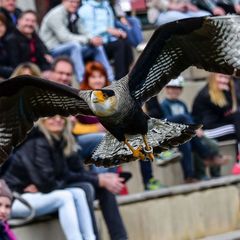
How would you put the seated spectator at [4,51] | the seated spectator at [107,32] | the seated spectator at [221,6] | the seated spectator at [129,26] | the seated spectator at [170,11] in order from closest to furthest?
1. the seated spectator at [4,51]
2. the seated spectator at [107,32]
3. the seated spectator at [129,26]
4. the seated spectator at [221,6]
5. the seated spectator at [170,11]

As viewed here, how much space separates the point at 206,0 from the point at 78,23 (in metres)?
2.24

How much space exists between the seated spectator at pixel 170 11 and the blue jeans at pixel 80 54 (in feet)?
4.49

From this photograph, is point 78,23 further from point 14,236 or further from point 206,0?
point 14,236

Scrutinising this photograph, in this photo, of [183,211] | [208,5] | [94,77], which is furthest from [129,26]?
[183,211]

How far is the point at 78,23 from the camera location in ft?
35.5

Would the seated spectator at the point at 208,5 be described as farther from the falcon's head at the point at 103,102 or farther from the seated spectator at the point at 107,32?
the falcon's head at the point at 103,102

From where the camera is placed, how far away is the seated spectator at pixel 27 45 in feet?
31.8

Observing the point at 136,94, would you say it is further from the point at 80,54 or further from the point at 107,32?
the point at 107,32

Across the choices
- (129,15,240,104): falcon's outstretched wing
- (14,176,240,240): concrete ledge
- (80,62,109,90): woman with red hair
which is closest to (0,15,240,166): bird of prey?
(129,15,240,104): falcon's outstretched wing

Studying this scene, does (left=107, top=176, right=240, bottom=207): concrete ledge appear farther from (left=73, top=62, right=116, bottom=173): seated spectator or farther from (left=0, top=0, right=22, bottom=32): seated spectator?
(left=0, top=0, right=22, bottom=32): seated spectator

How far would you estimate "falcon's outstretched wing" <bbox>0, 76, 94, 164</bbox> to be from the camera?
759 cm

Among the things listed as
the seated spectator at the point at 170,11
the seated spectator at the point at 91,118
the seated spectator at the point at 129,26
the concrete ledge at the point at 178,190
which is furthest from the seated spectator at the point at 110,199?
the seated spectator at the point at 170,11

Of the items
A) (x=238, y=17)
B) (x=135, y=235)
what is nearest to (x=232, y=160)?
(x=135, y=235)

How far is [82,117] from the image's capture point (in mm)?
9305
